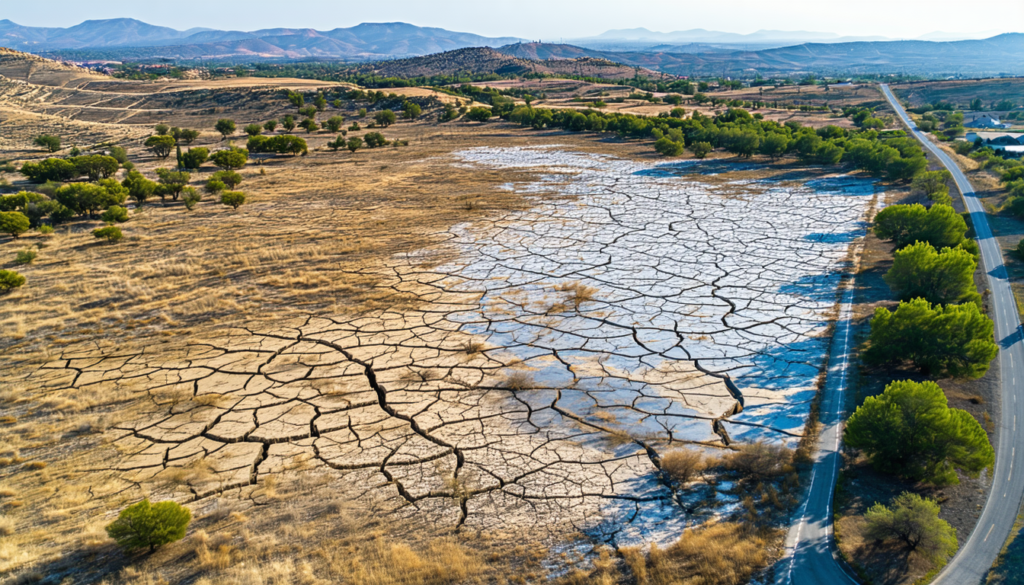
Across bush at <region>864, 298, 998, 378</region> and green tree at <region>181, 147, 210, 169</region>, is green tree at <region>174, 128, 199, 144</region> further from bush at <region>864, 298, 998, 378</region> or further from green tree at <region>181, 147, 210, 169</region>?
bush at <region>864, 298, 998, 378</region>

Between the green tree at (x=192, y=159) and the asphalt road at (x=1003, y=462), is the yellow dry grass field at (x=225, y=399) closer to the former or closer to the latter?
the green tree at (x=192, y=159)

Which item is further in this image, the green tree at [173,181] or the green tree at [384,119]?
the green tree at [384,119]

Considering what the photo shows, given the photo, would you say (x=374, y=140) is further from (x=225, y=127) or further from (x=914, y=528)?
(x=914, y=528)

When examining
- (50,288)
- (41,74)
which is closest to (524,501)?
(50,288)

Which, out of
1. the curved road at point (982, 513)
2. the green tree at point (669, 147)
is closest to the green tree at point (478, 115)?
the green tree at point (669, 147)

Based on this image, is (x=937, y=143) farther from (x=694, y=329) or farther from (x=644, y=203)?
(x=694, y=329)

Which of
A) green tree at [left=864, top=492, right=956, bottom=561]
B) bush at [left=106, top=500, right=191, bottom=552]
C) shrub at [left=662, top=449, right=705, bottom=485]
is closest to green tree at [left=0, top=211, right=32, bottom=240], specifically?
bush at [left=106, top=500, right=191, bottom=552]

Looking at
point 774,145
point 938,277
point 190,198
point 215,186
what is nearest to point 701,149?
point 774,145
